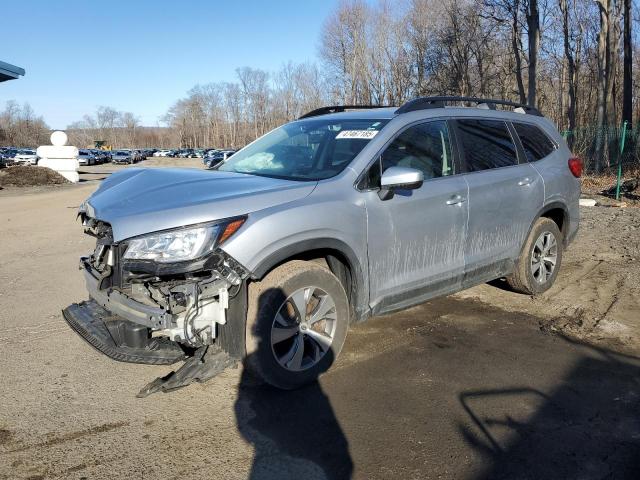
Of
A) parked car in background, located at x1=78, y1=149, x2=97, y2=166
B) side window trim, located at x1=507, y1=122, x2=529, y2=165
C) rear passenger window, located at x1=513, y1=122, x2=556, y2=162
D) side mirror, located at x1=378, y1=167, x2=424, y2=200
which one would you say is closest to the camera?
side mirror, located at x1=378, y1=167, x2=424, y2=200

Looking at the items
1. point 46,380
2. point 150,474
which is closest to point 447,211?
point 150,474

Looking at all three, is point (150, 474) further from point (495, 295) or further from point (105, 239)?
point (495, 295)

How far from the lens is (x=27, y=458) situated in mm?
2811

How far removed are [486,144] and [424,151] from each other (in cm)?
89

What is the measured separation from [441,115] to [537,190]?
1427 millimetres

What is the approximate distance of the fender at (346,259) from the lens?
3234 millimetres

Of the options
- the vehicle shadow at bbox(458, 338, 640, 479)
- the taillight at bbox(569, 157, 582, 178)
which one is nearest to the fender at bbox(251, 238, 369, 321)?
the vehicle shadow at bbox(458, 338, 640, 479)

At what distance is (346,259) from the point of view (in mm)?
3658

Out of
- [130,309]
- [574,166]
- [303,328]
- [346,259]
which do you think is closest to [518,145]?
[574,166]

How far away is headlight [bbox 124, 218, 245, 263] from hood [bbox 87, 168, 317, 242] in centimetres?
5

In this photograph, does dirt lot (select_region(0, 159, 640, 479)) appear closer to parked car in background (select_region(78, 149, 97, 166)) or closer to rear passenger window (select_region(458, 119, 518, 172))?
rear passenger window (select_region(458, 119, 518, 172))

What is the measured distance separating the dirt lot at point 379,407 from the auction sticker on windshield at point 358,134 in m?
1.67

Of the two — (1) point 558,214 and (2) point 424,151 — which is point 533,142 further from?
(2) point 424,151

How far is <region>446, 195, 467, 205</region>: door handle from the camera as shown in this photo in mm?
4257
